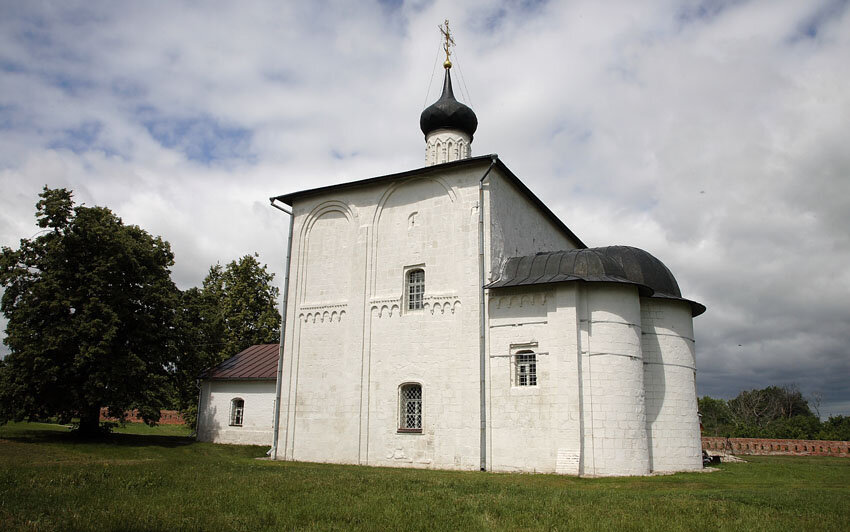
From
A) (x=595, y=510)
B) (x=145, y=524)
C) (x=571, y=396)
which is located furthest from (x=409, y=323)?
(x=145, y=524)

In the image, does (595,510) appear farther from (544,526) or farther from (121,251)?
(121,251)

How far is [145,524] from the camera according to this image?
648 cm

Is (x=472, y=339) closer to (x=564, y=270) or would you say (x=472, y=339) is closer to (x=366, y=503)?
(x=564, y=270)

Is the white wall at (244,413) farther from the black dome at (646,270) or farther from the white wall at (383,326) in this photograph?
the black dome at (646,270)

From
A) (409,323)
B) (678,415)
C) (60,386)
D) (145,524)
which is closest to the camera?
(145,524)

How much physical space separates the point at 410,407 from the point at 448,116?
921 cm

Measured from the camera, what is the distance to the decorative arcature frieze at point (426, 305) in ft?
50.8

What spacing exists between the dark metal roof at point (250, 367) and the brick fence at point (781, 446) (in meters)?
18.8

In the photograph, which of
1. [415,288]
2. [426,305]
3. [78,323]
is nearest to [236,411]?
[78,323]

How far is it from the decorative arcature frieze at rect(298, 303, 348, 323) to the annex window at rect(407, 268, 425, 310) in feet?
6.59

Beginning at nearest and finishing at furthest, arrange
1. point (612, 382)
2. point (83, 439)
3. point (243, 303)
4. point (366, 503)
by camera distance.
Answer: point (366, 503), point (612, 382), point (83, 439), point (243, 303)

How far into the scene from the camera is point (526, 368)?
568 inches

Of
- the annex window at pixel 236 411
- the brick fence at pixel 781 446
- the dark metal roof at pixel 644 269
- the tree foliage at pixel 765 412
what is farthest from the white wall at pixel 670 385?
the tree foliage at pixel 765 412

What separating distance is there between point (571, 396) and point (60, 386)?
Result: 1530 centimetres
